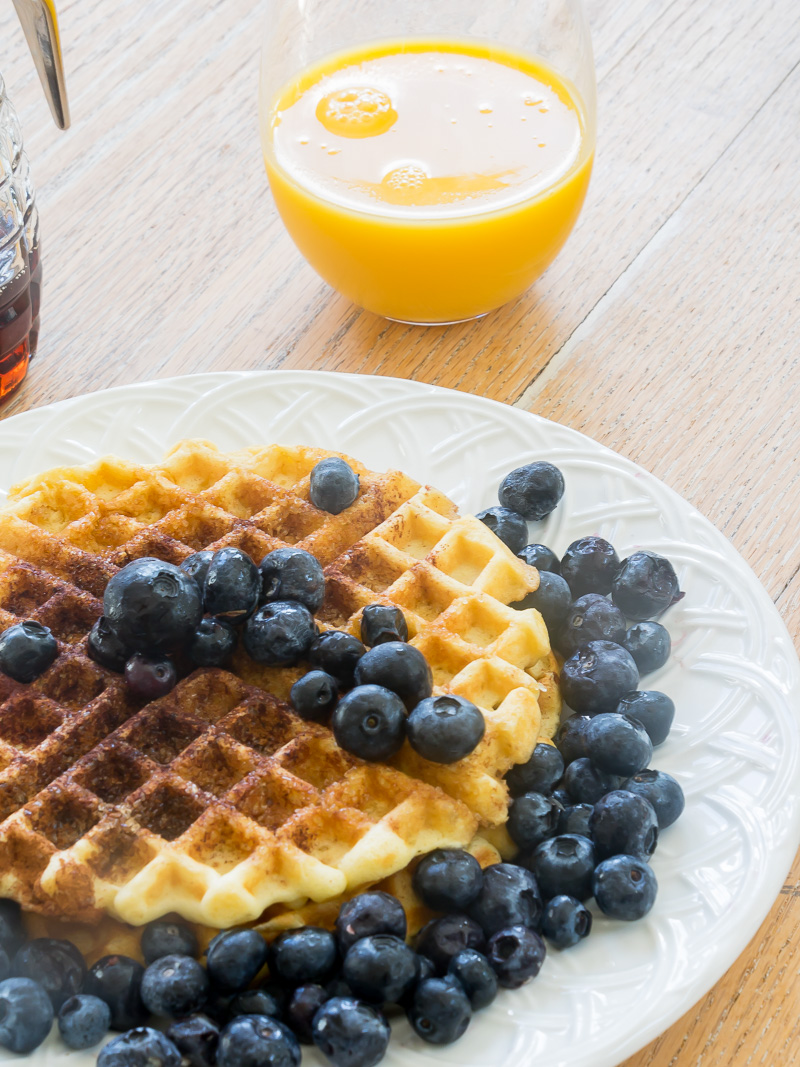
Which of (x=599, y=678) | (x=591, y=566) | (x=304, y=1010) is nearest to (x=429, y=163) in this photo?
(x=591, y=566)

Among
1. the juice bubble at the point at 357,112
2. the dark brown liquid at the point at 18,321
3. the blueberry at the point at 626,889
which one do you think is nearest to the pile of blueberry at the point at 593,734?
the blueberry at the point at 626,889

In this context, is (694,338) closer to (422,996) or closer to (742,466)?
(742,466)

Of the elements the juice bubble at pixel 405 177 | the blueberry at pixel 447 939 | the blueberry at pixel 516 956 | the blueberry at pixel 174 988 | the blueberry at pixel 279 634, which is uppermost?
the juice bubble at pixel 405 177

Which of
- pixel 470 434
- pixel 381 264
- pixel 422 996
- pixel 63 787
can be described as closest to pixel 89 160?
pixel 381 264

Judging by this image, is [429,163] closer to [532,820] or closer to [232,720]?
[232,720]

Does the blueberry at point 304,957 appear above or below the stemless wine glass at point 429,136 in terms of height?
below

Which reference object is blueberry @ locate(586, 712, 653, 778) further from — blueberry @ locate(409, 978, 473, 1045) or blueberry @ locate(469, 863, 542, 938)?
blueberry @ locate(409, 978, 473, 1045)

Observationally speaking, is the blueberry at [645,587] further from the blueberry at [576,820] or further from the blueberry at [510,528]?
the blueberry at [576,820]
